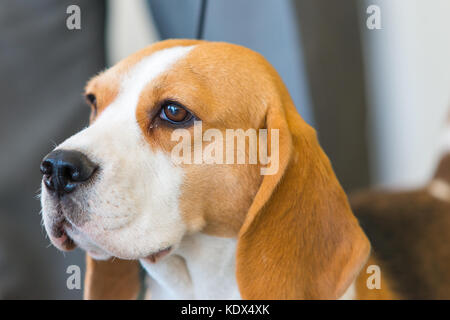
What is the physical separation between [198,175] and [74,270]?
0.41 metres

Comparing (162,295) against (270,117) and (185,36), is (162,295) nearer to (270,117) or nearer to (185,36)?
(270,117)

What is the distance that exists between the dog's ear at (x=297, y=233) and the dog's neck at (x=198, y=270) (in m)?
0.09

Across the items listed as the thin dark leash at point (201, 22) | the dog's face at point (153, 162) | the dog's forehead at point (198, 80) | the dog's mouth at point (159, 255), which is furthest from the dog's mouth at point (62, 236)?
the thin dark leash at point (201, 22)

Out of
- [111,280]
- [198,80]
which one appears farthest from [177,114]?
[111,280]

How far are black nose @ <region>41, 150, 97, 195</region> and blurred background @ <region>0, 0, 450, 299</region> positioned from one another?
25 centimetres

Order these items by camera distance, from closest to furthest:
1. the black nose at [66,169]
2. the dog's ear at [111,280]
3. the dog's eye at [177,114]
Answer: the black nose at [66,169] < the dog's eye at [177,114] < the dog's ear at [111,280]

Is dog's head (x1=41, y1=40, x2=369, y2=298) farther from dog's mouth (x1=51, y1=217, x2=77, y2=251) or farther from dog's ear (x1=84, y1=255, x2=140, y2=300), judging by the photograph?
dog's ear (x1=84, y1=255, x2=140, y2=300)

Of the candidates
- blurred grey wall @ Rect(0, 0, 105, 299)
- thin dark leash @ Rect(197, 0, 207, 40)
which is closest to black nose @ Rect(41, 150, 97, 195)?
blurred grey wall @ Rect(0, 0, 105, 299)

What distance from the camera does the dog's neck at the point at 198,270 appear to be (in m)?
0.95

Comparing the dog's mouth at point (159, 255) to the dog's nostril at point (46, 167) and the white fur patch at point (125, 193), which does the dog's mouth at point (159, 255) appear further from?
the dog's nostril at point (46, 167)

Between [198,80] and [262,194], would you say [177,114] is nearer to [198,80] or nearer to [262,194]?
[198,80]

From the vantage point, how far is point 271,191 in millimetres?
851

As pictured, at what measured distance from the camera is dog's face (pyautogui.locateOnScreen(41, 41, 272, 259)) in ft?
2.56
